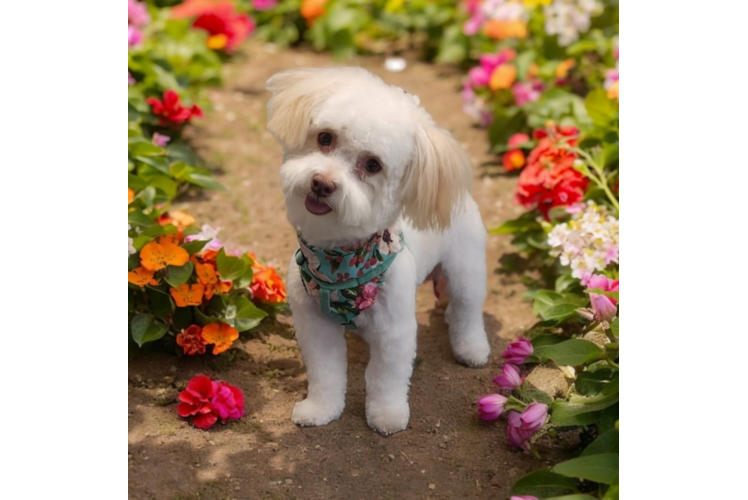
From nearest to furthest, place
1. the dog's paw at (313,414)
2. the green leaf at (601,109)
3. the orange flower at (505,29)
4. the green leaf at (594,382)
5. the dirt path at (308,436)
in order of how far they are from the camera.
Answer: the dirt path at (308,436), the green leaf at (594,382), the dog's paw at (313,414), the green leaf at (601,109), the orange flower at (505,29)

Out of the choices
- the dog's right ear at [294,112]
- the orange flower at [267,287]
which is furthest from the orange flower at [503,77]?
the dog's right ear at [294,112]

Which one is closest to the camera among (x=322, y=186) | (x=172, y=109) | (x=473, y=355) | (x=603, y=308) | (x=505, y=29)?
(x=322, y=186)

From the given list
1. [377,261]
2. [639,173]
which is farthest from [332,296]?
[639,173]

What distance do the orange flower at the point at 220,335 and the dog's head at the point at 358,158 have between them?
765 millimetres

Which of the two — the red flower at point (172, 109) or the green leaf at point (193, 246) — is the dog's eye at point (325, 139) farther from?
the red flower at point (172, 109)

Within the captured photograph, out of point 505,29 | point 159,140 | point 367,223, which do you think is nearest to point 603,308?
point 367,223

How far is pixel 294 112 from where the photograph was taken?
2.64m

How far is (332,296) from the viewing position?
9.58 feet

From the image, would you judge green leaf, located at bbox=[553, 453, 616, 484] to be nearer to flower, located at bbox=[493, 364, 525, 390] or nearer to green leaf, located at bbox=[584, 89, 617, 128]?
flower, located at bbox=[493, 364, 525, 390]

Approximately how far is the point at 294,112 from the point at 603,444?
4.59 ft

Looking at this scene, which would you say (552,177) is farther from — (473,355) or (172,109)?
(172,109)

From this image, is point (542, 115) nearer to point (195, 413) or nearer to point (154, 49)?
point (154, 49)

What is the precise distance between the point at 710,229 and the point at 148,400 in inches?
78.2

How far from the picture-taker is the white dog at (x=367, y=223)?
8.42 feet
